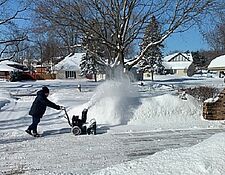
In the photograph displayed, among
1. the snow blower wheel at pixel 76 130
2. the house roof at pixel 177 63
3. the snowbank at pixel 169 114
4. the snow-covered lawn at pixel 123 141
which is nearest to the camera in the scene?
the snow-covered lawn at pixel 123 141

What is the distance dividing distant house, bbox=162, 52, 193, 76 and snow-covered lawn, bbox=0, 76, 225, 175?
251ft

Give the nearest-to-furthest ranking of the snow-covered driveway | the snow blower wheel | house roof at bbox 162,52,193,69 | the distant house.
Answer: the snow-covered driveway → the snow blower wheel → the distant house → house roof at bbox 162,52,193,69

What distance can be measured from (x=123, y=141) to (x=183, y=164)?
420 centimetres

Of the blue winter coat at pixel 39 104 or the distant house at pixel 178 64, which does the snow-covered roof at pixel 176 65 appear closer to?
the distant house at pixel 178 64

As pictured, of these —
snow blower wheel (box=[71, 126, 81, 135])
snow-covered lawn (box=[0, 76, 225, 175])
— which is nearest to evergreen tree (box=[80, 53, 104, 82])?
snow-covered lawn (box=[0, 76, 225, 175])

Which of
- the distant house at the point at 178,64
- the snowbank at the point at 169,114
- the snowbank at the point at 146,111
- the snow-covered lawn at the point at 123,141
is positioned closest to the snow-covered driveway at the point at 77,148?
the snow-covered lawn at the point at 123,141

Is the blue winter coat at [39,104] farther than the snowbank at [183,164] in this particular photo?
Yes

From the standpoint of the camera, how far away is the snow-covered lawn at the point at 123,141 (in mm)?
5660

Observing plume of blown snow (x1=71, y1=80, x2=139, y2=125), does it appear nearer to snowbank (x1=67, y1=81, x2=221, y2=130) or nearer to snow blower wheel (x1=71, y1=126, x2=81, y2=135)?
snowbank (x1=67, y1=81, x2=221, y2=130)

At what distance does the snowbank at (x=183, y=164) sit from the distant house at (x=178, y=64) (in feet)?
279

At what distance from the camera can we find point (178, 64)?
9269 centimetres

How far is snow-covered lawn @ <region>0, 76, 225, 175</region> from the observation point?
5660 mm

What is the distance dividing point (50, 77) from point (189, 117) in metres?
58.1

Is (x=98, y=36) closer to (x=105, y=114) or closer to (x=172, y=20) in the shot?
(x=172, y=20)
